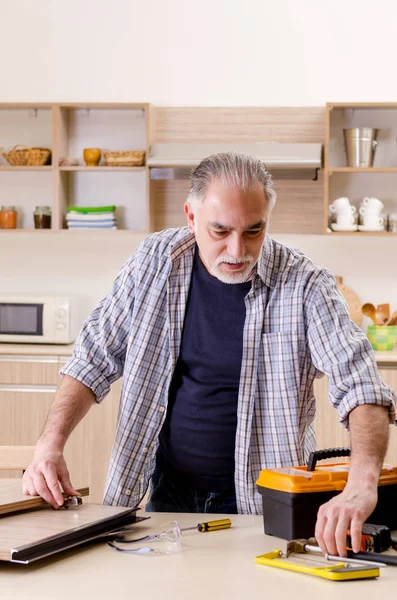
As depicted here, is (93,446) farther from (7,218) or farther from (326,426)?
(7,218)

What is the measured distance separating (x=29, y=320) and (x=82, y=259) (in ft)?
1.69

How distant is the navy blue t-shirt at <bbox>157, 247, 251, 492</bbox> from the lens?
1990 millimetres

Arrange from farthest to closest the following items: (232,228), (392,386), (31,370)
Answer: (31,370)
(392,386)
(232,228)

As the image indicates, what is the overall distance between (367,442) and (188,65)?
10.9 ft

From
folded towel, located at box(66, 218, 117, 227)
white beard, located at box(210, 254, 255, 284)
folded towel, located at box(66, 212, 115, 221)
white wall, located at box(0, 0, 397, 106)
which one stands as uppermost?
white wall, located at box(0, 0, 397, 106)

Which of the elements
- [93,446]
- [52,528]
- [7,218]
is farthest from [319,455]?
[7,218]

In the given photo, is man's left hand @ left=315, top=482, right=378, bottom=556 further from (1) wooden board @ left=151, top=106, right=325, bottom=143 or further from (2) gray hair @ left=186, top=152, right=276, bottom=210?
(1) wooden board @ left=151, top=106, right=325, bottom=143

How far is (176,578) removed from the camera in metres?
1.32

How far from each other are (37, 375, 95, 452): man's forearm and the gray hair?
0.50 m

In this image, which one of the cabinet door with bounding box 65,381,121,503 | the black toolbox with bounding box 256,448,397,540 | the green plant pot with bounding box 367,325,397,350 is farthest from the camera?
the green plant pot with bounding box 367,325,397,350

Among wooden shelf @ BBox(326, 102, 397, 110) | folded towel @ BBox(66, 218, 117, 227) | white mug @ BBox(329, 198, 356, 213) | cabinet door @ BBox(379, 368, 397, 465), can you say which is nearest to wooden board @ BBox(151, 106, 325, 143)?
wooden shelf @ BBox(326, 102, 397, 110)

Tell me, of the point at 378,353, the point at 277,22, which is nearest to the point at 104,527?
the point at 378,353

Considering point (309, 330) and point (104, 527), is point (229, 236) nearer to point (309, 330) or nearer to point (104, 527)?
point (309, 330)

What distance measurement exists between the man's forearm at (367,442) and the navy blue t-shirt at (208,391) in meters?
0.36
